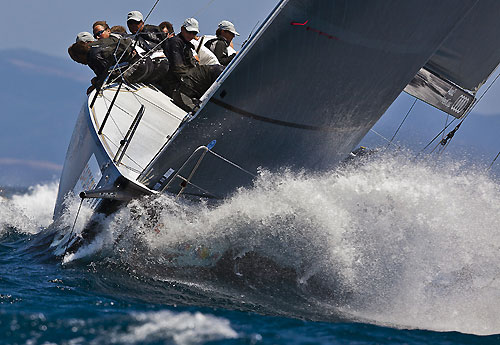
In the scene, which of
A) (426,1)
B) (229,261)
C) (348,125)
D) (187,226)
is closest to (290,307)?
(229,261)

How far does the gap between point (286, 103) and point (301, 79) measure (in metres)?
0.22

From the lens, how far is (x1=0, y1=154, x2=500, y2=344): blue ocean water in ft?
13.5

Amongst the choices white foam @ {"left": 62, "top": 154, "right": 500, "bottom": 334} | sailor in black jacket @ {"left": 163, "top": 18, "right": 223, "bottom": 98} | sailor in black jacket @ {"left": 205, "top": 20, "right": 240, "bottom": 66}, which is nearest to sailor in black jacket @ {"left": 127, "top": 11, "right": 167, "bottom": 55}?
sailor in black jacket @ {"left": 205, "top": 20, "right": 240, "bottom": 66}

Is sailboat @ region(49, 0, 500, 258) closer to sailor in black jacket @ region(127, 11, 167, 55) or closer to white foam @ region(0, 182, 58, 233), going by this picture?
sailor in black jacket @ region(127, 11, 167, 55)

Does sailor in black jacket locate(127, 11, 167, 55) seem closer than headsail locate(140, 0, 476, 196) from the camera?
No

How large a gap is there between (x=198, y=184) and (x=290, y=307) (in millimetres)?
1344

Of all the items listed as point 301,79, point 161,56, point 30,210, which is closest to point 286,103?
point 301,79

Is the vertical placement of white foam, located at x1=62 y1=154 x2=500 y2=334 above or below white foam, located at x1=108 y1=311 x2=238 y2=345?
above

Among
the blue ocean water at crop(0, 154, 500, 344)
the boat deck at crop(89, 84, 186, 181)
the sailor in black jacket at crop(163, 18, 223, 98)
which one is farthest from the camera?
the sailor in black jacket at crop(163, 18, 223, 98)

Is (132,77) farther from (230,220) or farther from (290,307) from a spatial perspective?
(290,307)

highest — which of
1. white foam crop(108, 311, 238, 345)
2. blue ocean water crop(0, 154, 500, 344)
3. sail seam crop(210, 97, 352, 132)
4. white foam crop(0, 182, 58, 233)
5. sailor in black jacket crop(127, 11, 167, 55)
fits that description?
sailor in black jacket crop(127, 11, 167, 55)

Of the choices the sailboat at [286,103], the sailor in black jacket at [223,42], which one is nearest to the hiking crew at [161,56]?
the sailor in black jacket at [223,42]

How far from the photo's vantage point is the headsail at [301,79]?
449 centimetres

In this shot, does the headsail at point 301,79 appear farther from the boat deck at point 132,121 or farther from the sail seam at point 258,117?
the boat deck at point 132,121
